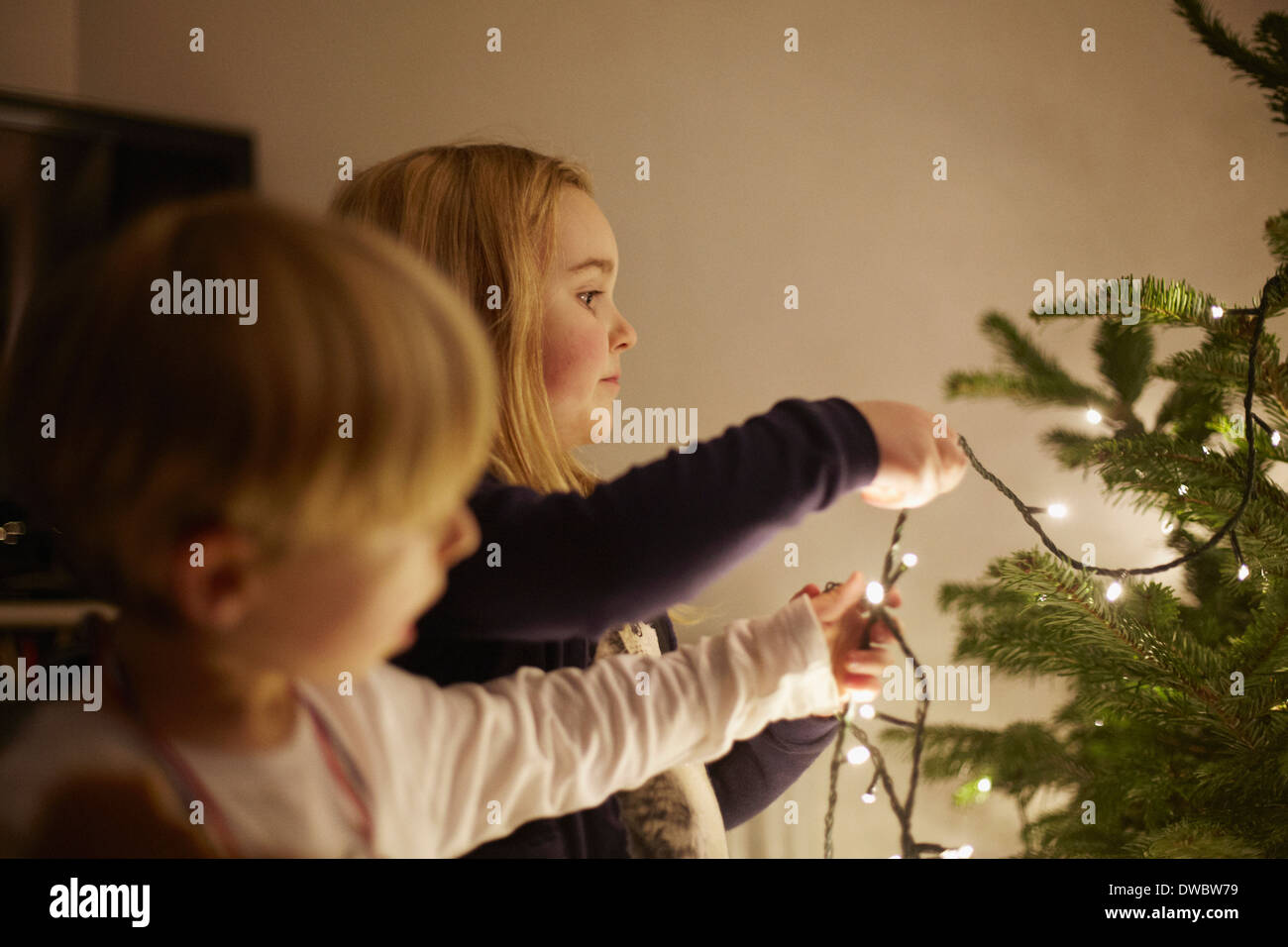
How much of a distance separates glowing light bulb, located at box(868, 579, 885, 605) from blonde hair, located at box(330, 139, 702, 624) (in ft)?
0.61

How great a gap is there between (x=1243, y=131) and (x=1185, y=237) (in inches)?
4.5

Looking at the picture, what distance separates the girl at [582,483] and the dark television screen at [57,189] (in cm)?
13

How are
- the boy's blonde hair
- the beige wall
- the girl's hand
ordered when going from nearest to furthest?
the boy's blonde hair, the girl's hand, the beige wall

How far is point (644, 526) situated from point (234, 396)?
0.17 meters

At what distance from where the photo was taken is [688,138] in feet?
1.79

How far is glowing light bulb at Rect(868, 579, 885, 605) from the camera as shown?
441mm

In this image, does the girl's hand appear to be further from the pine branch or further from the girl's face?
the pine branch

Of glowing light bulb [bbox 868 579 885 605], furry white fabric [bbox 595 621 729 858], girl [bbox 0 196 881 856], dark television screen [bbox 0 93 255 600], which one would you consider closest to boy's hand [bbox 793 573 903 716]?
glowing light bulb [bbox 868 579 885 605]

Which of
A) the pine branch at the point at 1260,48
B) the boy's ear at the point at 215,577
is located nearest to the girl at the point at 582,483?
the boy's ear at the point at 215,577

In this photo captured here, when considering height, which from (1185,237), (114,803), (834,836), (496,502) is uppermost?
(1185,237)

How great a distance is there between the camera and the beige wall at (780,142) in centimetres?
51

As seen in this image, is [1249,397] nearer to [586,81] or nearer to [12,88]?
[586,81]

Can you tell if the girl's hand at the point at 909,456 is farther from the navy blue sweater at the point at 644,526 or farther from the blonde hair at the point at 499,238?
the blonde hair at the point at 499,238

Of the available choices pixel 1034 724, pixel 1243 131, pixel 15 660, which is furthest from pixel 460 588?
pixel 1243 131
